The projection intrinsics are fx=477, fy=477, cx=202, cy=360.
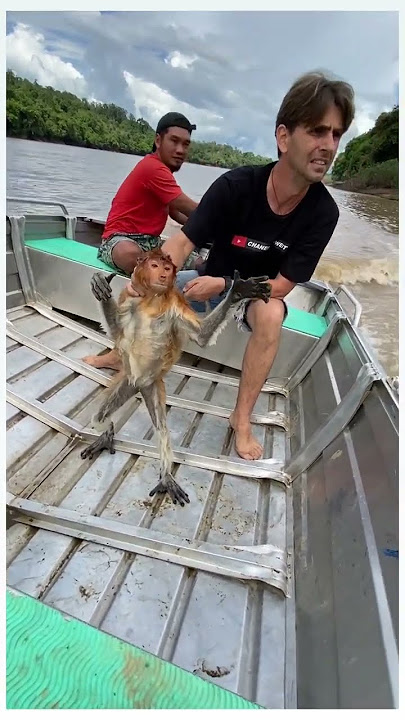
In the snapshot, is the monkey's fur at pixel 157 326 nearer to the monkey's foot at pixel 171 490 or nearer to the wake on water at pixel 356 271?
the monkey's foot at pixel 171 490

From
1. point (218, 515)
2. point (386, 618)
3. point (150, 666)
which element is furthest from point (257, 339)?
point (150, 666)

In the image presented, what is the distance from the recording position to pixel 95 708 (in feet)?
2.89

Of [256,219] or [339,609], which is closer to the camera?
[339,609]

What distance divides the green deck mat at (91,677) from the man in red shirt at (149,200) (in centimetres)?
308

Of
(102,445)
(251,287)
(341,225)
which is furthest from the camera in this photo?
(341,225)

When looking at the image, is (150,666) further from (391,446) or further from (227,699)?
(391,446)

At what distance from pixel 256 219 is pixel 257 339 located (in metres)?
0.69

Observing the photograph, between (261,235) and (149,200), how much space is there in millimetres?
1486

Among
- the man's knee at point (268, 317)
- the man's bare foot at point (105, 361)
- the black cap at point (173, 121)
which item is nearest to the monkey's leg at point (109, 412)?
the man's knee at point (268, 317)

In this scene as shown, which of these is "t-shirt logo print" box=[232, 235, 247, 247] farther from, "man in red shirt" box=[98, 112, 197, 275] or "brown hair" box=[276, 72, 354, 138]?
"man in red shirt" box=[98, 112, 197, 275]

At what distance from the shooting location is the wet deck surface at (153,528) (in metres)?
1.69

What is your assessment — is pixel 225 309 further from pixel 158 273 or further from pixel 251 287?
pixel 158 273

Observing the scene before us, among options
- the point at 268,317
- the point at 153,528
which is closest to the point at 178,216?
the point at 268,317

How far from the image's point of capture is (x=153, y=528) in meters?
2.21
